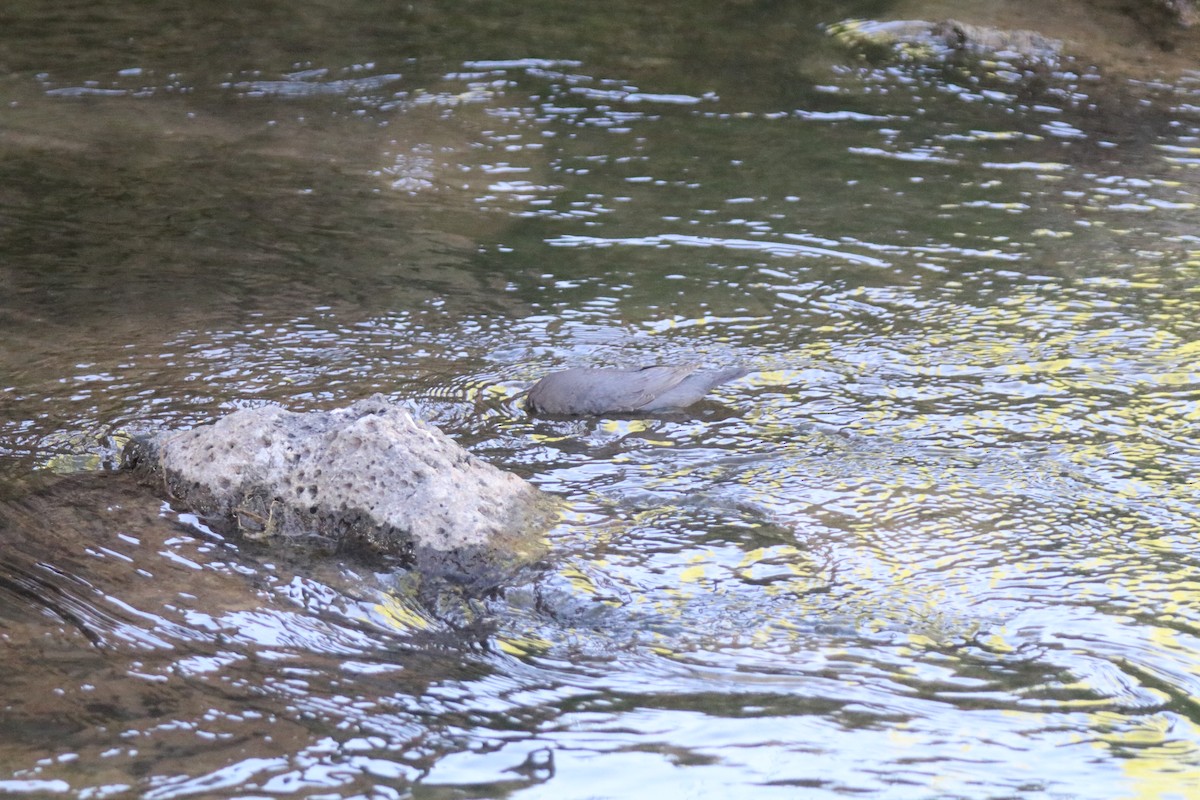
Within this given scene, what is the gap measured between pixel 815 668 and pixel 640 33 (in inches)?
339

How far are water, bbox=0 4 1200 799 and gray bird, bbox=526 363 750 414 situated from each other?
0.09m

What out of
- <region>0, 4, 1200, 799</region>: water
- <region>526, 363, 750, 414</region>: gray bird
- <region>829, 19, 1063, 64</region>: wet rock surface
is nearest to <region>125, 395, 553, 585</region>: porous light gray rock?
<region>0, 4, 1200, 799</region>: water

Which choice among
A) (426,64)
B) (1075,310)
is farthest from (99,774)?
(426,64)

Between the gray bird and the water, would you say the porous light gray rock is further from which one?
the gray bird

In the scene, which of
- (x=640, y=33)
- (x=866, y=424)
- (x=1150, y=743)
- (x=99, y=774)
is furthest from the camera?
(x=640, y=33)

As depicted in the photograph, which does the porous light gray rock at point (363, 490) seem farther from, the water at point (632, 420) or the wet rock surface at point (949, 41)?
the wet rock surface at point (949, 41)

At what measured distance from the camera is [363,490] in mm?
3891

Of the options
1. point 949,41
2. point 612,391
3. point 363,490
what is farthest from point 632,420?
point 949,41

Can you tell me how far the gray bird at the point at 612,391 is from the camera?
16.2 feet

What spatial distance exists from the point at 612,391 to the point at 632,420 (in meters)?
0.14

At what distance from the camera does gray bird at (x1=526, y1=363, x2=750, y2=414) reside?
4926 mm

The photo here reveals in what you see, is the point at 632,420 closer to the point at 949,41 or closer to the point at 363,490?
the point at 363,490

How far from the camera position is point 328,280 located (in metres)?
6.42

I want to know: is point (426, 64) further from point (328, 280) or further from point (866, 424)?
point (866, 424)
